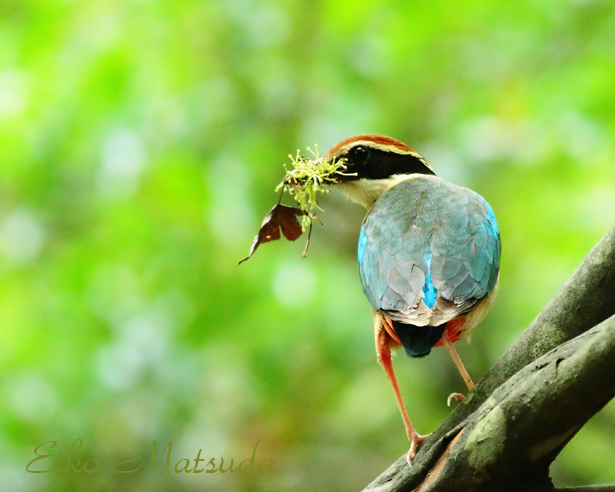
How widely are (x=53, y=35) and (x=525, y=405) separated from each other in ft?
19.6

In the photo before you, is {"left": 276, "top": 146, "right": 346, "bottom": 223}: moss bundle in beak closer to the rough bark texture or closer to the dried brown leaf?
the dried brown leaf

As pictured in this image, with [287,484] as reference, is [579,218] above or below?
above

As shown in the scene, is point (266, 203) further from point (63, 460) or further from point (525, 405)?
point (525, 405)

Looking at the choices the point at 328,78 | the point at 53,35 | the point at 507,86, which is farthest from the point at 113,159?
the point at 507,86

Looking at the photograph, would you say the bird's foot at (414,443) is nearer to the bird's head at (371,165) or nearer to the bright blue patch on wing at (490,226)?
the bright blue patch on wing at (490,226)

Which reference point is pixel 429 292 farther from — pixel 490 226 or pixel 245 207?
pixel 245 207

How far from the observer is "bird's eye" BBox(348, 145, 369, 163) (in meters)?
4.72

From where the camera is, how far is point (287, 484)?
667 cm

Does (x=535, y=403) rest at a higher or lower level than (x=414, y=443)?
lower

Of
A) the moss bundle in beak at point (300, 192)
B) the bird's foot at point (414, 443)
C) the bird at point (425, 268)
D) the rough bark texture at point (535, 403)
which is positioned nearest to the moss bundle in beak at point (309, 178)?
the moss bundle in beak at point (300, 192)

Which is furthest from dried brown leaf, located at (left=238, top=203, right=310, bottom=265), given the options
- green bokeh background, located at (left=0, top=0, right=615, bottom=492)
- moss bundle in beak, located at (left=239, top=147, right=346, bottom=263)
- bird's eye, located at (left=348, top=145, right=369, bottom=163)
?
green bokeh background, located at (left=0, top=0, right=615, bottom=492)

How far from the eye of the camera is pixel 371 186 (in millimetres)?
4777

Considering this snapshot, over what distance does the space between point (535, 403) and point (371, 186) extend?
276cm

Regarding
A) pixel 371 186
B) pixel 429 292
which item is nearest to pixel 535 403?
pixel 429 292
